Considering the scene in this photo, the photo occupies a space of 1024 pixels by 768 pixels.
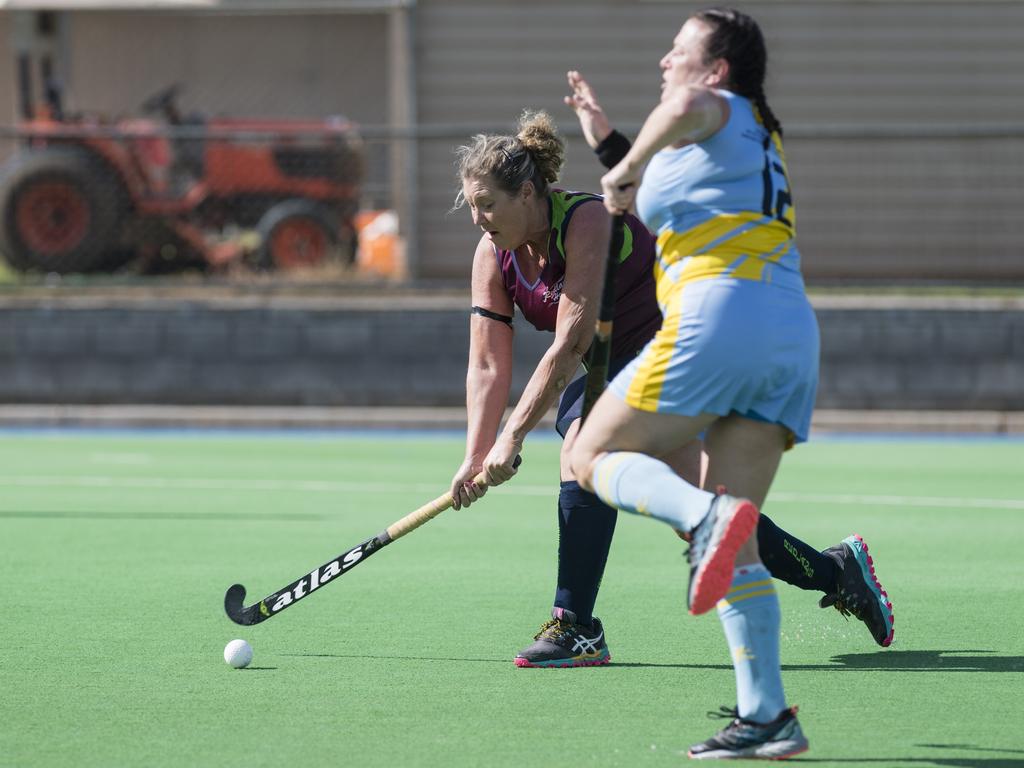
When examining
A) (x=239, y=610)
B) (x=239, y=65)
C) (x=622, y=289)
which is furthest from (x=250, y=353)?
(x=239, y=65)

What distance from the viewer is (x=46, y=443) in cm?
1340

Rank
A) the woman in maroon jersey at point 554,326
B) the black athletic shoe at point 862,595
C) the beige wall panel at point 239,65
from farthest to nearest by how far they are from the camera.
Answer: the beige wall panel at point 239,65 → the black athletic shoe at point 862,595 → the woman in maroon jersey at point 554,326

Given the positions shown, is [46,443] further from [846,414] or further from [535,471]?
[846,414]

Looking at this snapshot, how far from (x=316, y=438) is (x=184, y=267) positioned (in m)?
4.83

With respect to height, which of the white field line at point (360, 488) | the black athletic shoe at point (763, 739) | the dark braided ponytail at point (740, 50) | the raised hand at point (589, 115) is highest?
the dark braided ponytail at point (740, 50)

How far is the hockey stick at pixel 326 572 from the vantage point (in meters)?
5.73

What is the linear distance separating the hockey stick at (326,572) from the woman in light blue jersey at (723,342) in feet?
3.90

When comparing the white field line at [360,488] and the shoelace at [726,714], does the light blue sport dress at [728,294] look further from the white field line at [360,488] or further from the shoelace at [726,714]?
the white field line at [360,488]

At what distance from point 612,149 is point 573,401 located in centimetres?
149

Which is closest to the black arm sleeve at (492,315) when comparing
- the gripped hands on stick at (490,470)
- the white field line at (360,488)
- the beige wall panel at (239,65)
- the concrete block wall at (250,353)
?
the gripped hands on stick at (490,470)

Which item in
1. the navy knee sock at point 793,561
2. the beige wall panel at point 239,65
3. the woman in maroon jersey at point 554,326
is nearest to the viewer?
the woman in maroon jersey at point 554,326

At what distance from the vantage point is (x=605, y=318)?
15.5ft

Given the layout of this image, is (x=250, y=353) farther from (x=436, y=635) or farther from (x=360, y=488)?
(x=436, y=635)

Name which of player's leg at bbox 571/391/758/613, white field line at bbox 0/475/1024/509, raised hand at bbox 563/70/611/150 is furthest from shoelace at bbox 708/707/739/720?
white field line at bbox 0/475/1024/509
